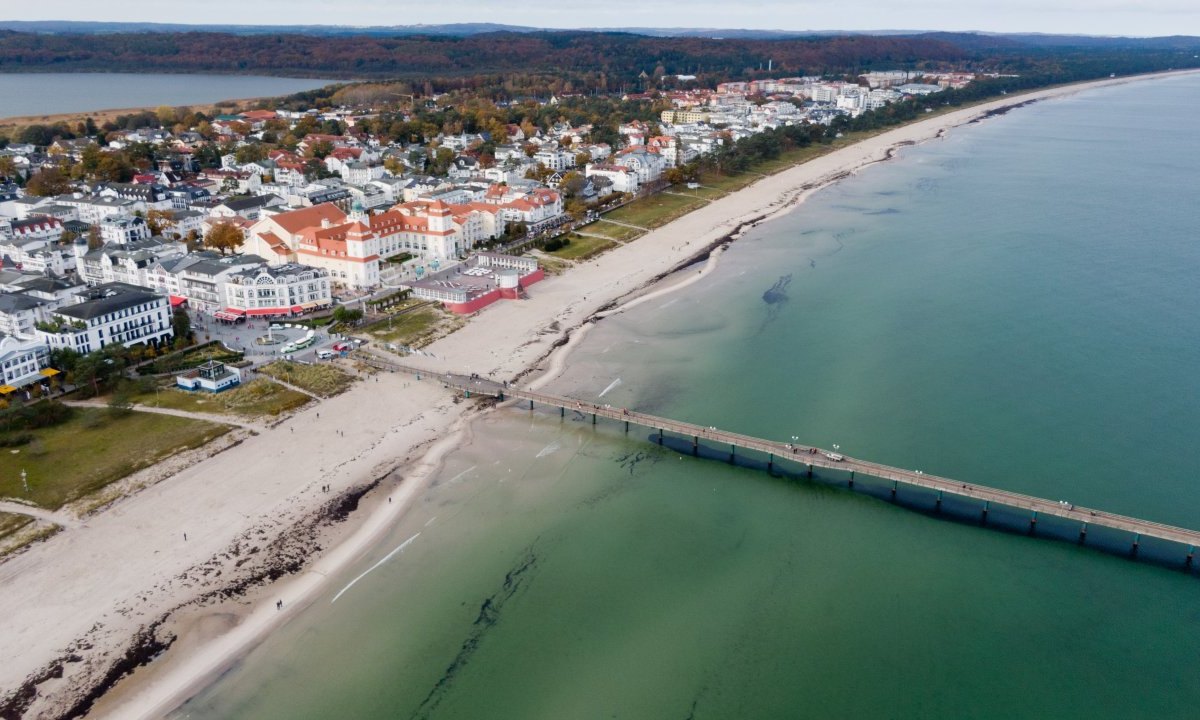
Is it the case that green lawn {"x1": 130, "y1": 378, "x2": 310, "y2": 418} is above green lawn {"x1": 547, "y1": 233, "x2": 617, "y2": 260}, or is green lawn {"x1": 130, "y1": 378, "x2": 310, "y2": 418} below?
below

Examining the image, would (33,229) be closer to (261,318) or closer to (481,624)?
(261,318)

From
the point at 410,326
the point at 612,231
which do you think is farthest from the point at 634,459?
the point at 612,231


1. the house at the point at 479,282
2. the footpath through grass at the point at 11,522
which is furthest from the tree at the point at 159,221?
the footpath through grass at the point at 11,522

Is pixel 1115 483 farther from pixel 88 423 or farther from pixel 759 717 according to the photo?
pixel 88 423

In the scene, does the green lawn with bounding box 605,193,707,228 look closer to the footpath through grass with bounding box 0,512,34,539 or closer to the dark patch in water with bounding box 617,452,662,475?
the dark patch in water with bounding box 617,452,662,475

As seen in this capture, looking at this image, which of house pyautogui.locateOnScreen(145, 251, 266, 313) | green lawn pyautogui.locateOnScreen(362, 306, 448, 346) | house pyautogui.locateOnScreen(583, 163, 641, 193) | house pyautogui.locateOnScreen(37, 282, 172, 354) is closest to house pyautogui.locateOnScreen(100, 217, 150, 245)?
house pyautogui.locateOnScreen(145, 251, 266, 313)

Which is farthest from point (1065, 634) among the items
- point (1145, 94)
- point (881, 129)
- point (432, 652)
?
point (1145, 94)
